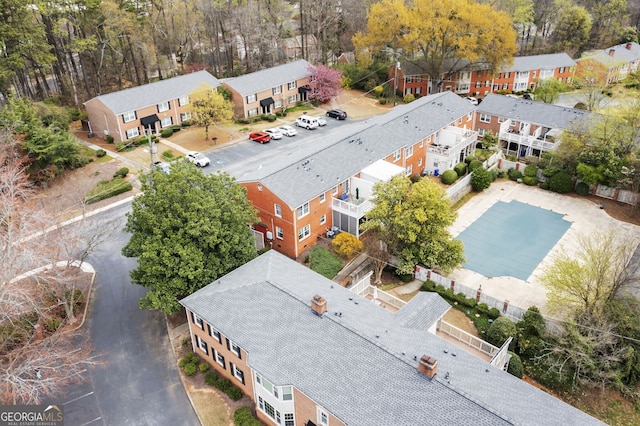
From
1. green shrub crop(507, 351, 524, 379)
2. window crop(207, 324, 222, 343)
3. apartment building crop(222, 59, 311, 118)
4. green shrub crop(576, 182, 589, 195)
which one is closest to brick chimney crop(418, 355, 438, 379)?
green shrub crop(507, 351, 524, 379)

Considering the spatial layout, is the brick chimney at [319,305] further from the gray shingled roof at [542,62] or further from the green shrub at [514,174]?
the gray shingled roof at [542,62]

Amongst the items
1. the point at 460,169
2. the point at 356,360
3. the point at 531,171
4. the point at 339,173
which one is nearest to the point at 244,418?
the point at 356,360

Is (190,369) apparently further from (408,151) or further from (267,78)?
(267,78)

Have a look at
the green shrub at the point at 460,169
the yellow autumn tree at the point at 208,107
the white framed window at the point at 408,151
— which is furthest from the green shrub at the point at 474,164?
the yellow autumn tree at the point at 208,107

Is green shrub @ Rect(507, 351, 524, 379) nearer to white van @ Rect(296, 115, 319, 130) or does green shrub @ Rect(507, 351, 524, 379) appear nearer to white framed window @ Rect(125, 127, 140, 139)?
white van @ Rect(296, 115, 319, 130)

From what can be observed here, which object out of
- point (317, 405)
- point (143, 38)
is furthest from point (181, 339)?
point (143, 38)

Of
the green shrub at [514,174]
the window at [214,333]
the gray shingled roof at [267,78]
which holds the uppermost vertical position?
the gray shingled roof at [267,78]
